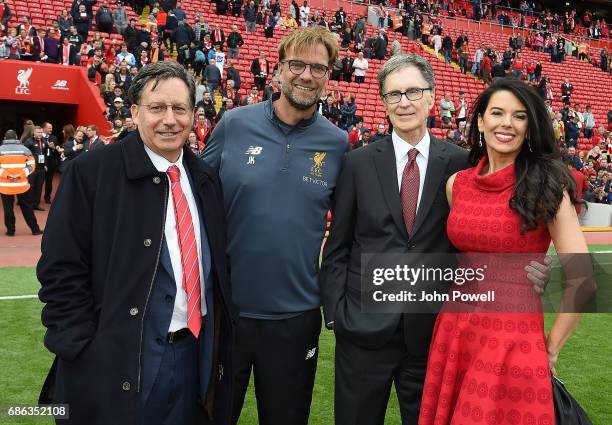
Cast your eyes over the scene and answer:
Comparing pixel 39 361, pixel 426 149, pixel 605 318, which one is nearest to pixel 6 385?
pixel 39 361

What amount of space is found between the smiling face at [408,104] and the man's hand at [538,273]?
2.46 ft

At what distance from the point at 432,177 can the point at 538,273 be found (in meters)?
0.59

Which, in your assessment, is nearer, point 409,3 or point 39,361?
point 39,361

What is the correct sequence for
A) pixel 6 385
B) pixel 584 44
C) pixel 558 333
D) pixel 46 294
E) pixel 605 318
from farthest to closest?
pixel 584 44 < pixel 605 318 < pixel 6 385 < pixel 558 333 < pixel 46 294

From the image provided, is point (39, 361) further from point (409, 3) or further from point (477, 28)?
point (477, 28)

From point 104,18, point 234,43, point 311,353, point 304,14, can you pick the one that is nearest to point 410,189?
point 311,353

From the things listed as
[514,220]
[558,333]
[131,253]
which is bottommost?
[558,333]

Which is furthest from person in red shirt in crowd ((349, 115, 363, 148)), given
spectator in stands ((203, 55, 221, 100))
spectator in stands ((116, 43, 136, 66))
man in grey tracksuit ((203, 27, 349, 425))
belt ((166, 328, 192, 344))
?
belt ((166, 328, 192, 344))

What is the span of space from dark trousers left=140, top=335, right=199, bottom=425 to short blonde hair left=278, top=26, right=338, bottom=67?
1329 millimetres

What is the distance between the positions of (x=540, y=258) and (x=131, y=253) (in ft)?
4.75

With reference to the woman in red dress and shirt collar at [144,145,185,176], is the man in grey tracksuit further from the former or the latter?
the woman in red dress

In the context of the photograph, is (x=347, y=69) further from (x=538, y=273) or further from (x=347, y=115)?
(x=538, y=273)

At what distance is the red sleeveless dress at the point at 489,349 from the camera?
227 centimetres

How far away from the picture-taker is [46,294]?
211 cm
